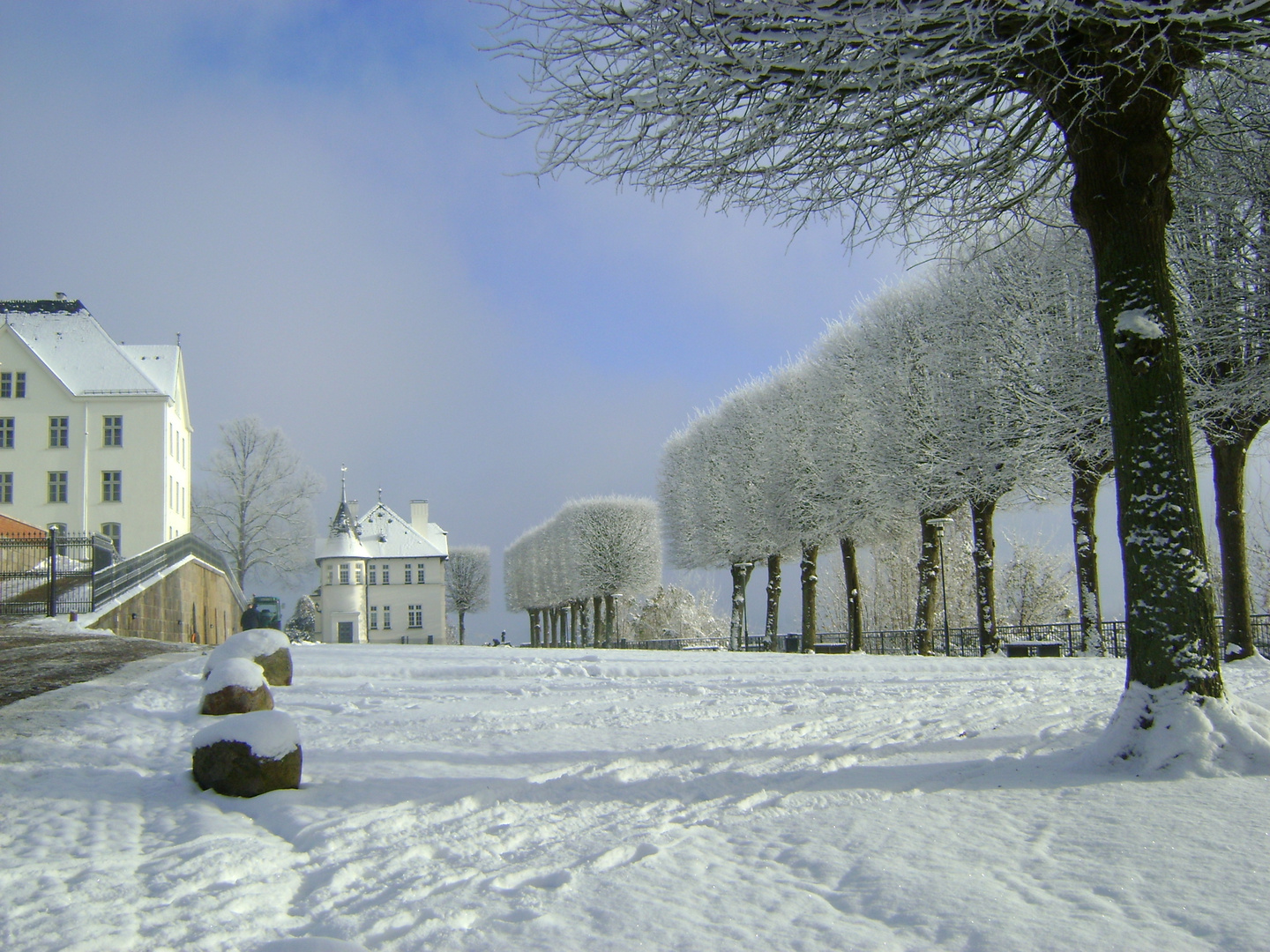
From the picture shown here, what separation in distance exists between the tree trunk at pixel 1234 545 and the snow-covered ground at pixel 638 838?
7894mm

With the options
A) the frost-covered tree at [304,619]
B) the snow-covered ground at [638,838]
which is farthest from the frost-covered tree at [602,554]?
the snow-covered ground at [638,838]

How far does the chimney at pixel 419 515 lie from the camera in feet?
220

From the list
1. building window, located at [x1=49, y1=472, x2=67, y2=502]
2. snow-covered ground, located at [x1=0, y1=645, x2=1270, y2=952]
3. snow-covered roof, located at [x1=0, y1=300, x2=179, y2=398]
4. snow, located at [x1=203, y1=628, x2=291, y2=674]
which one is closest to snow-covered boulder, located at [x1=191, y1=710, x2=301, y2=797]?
snow-covered ground, located at [x1=0, y1=645, x2=1270, y2=952]

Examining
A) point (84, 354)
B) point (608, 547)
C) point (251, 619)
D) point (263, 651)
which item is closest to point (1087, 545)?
point (263, 651)

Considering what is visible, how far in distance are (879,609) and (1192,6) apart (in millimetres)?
43185

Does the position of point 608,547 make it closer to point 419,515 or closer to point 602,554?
point 602,554

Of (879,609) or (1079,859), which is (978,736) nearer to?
(1079,859)

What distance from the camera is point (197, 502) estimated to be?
50.9 meters

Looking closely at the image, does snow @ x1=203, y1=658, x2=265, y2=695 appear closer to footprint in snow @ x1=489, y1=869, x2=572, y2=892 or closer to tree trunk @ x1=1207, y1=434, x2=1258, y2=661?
footprint in snow @ x1=489, y1=869, x2=572, y2=892

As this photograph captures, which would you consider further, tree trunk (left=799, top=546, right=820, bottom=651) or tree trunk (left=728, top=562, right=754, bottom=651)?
tree trunk (left=728, top=562, right=754, bottom=651)

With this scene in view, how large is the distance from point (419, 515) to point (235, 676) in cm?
6014

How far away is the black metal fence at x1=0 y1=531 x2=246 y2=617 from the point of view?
836 inches

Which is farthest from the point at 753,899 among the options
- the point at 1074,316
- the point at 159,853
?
the point at 1074,316

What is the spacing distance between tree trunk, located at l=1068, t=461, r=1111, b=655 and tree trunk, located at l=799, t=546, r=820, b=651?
1052 centimetres
